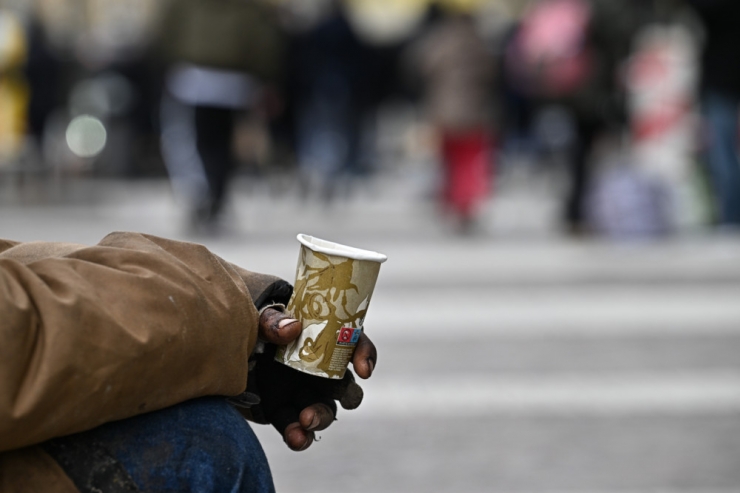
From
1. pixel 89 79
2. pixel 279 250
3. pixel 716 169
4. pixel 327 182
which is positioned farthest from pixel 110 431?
pixel 89 79

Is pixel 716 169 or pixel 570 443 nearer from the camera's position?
pixel 570 443

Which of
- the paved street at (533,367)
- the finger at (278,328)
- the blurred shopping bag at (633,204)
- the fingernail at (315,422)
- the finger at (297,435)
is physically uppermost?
the finger at (278,328)

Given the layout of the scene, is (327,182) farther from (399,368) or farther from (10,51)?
(399,368)

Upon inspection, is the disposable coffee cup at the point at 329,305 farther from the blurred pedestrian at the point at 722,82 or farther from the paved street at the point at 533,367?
the blurred pedestrian at the point at 722,82

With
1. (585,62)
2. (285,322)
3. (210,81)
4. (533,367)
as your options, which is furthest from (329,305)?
(585,62)

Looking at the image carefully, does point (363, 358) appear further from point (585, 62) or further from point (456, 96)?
point (456, 96)

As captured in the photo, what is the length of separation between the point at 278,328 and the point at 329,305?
83mm

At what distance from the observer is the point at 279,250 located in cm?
831

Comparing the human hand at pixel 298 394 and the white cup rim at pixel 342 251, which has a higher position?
the white cup rim at pixel 342 251

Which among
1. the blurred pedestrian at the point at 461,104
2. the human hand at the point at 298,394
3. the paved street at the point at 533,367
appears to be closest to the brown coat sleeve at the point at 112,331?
the human hand at the point at 298,394

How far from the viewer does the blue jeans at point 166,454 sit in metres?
1.74

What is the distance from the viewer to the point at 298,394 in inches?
80.3

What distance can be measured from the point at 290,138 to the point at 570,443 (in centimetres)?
1118

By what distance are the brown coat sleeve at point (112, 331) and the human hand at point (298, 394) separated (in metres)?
0.14
